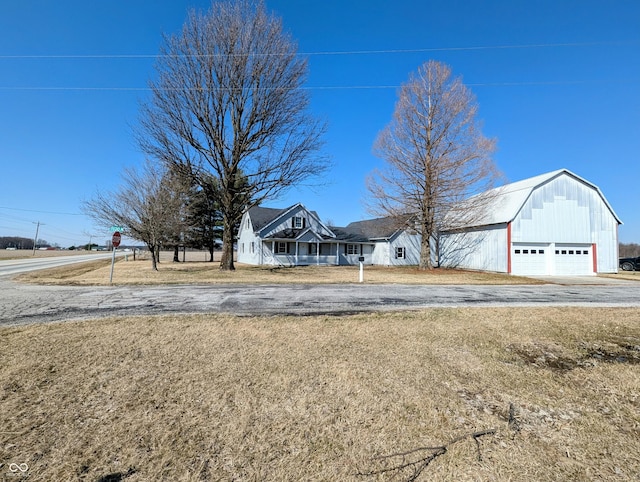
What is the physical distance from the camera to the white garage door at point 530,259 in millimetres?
20984

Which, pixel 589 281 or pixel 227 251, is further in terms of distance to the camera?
pixel 227 251

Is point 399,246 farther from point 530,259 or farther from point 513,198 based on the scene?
point 530,259

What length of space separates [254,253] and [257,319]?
2375 cm

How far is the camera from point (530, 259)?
21.2 m

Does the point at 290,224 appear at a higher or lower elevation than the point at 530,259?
higher

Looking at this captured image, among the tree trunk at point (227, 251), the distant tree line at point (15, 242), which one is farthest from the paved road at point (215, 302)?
the distant tree line at point (15, 242)

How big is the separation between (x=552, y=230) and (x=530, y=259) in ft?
8.60

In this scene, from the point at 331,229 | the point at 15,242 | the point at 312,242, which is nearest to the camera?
the point at 312,242

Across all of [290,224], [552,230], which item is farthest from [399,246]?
[552,230]

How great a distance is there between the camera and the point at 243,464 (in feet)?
6.89

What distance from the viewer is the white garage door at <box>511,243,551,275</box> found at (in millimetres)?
20984

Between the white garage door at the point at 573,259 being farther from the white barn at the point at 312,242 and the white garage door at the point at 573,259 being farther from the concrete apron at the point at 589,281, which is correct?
the white barn at the point at 312,242

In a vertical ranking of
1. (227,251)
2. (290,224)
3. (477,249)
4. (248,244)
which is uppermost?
(290,224)

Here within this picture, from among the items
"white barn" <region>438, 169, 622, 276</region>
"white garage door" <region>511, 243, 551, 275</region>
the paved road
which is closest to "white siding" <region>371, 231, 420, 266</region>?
"white barn" <region>438, 169, 622, 276</region>
